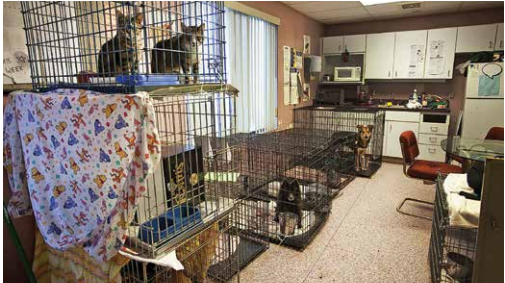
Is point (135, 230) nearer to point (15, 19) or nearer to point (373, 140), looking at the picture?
point (15, 19)

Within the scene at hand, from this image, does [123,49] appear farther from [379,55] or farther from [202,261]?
[379,55]

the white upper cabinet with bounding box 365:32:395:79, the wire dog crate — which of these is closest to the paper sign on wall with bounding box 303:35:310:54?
the white upper cabinet with bounding box 365:32:395:79

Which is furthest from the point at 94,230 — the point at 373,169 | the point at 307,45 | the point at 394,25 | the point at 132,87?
the point at 394,25

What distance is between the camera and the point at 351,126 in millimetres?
4797

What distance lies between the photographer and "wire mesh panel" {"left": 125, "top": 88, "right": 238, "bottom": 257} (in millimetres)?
1260

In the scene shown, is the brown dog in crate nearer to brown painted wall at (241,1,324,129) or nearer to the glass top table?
brown painted wall at (241,1,324,129)

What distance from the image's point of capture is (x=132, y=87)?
108 centimetres

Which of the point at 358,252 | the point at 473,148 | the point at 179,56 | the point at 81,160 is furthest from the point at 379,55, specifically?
the point at 81,160

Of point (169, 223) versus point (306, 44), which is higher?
point (306, 44)

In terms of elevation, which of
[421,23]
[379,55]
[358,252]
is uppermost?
[421,23]

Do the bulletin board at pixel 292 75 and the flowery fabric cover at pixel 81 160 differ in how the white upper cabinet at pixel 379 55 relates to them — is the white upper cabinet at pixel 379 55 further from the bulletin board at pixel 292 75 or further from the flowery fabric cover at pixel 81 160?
the flowery fabric cover at pixel 81 160

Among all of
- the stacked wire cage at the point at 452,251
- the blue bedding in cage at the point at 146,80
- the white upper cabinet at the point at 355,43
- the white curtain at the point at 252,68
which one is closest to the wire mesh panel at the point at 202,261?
the blue bedding in cage at the point at 146,80

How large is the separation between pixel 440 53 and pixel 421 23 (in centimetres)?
69

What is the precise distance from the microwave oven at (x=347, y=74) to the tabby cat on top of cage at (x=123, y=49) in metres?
4.55
